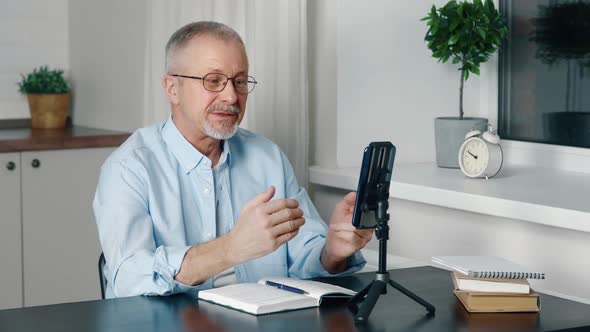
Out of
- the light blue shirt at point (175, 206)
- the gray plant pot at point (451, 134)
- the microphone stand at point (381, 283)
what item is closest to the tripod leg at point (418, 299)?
the microphone stand at point (381, 283)

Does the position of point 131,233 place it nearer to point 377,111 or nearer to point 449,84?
point 377,111

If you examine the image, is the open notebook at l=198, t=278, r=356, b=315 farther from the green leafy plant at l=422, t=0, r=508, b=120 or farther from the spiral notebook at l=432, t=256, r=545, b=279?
the green leafy plant at l=422, t=0, r=508, b=120

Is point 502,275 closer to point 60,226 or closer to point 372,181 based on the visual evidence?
point 372,181

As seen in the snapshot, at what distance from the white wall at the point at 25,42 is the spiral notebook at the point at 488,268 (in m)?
2.66

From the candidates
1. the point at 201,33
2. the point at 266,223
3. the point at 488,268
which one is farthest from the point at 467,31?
the point at 266,223

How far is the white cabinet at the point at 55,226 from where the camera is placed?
371 cm

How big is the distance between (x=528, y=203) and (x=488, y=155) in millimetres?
425

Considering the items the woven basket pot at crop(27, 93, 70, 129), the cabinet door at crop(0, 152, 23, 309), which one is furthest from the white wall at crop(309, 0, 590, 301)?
the woven basket pot at crop(27, 93, 70, 129)

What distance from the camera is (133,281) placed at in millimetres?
2211

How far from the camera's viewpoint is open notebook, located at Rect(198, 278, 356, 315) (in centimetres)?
196

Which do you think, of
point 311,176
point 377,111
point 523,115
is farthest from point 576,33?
point 311,176

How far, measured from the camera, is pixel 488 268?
208 cm

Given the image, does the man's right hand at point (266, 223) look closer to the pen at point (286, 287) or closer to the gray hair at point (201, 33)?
the pen at point (286, 287)

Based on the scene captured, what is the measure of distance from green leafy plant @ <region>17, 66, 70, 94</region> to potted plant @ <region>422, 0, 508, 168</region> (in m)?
1.73
